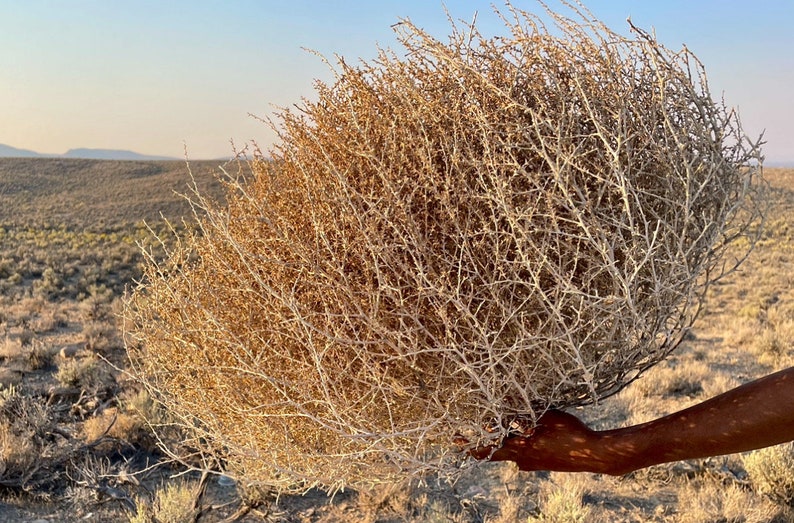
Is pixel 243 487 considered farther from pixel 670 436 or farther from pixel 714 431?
pixel 714 431

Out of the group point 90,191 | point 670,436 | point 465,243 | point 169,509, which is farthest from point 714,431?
point 90,191

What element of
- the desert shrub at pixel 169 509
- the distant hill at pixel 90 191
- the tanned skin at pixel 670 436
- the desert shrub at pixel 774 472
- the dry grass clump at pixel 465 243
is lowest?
the desert shrub at pixel 169 509

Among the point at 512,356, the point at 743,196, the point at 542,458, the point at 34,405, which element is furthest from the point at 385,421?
the point at 34,405

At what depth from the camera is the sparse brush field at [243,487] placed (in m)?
4.16

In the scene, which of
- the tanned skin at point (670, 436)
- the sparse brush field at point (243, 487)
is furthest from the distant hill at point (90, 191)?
the tanned skin at point (670, 436)

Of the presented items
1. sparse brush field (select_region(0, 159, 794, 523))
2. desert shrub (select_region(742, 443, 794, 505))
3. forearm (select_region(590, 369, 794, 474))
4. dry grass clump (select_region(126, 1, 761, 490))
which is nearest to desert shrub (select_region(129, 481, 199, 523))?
sparse brush field (select_region(0, 159, 794, 523))

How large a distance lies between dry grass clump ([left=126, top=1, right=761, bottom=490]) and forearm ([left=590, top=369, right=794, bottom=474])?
0.74ft

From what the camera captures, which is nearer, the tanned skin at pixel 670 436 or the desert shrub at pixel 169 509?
the tanned skin at pixel 670 436

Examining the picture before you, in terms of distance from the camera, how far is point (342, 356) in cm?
165

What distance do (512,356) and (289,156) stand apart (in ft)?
3.25

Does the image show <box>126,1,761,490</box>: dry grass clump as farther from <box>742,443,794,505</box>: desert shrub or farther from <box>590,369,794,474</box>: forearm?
<box>742,443,794,505</box>: desert shrub

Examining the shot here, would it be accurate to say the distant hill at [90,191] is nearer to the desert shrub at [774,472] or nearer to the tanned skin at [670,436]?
the desert shrub at [774,472]

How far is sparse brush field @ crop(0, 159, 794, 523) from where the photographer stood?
13.6ft

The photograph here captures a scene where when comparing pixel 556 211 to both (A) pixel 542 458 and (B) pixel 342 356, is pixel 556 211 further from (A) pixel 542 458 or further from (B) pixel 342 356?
(A) pixel 542 458
